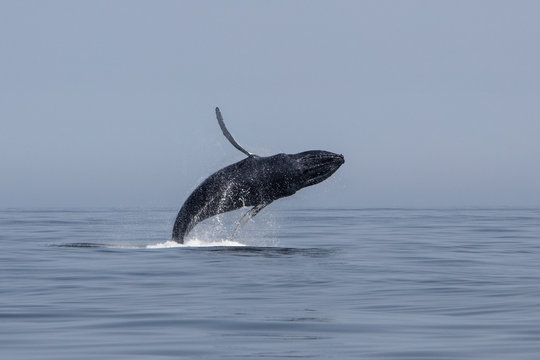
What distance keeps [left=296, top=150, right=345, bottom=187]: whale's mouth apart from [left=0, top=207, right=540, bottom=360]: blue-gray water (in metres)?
1.67

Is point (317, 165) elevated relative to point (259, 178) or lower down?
elevated

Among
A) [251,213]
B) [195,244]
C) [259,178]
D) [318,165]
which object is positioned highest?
[318,165]

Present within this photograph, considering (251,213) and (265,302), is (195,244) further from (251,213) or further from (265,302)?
(265,302)

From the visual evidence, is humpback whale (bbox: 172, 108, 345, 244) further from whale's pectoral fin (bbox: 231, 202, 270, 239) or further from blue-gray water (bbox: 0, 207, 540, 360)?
blue-gray water (bbox: 0, 207, 540, 360)

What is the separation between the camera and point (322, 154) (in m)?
24.6

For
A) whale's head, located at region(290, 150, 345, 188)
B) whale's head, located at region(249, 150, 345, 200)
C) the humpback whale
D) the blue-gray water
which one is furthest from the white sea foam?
whale's head, located at region(290, 150, 345, 188)

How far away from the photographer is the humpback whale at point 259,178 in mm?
24562

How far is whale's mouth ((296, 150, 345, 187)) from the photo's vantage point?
24484mm

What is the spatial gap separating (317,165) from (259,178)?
52.3 inches

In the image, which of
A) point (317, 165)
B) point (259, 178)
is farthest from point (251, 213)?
point (317, 165)

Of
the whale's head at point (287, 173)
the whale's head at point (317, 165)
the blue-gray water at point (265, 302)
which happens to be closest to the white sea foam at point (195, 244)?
the blue-gray water at point (265, 302)

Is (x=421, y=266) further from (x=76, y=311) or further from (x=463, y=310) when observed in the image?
(x=76, y=311)

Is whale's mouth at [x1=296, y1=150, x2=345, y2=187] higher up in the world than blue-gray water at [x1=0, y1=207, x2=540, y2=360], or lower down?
higher up

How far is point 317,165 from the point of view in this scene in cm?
2455
